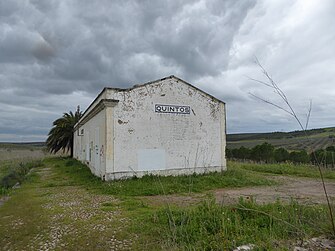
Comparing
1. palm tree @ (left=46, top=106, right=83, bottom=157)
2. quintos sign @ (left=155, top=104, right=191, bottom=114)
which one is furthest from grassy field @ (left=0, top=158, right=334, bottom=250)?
palm tree @ (left=46, top=106, right=83, bottom=157)

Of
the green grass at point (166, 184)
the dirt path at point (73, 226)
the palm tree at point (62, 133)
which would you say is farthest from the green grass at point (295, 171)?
the palm tree at point (62, 133)

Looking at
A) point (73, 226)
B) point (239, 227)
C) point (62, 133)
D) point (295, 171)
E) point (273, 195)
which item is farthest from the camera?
point (62, 133)

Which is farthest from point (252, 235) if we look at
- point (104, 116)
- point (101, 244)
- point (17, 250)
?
point (104, 116)

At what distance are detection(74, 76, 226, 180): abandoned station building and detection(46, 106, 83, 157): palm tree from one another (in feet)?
57.7

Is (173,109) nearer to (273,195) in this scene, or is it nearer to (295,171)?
(273,195)

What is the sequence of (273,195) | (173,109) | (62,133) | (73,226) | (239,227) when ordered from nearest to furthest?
(239,227) → (73,226) → (273,195) → (173,109) → (62,133)

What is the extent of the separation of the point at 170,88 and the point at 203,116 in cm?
225

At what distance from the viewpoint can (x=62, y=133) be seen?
29719 mm

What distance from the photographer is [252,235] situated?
387 centimetres

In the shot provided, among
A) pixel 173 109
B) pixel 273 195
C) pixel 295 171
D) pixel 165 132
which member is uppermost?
pixel 173 109

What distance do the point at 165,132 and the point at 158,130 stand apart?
36cm

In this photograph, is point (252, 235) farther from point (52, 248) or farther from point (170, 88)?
point (170, 88)

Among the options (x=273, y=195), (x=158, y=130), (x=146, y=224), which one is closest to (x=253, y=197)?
(x=273, y=195)

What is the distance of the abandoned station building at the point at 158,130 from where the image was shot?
419 inches
